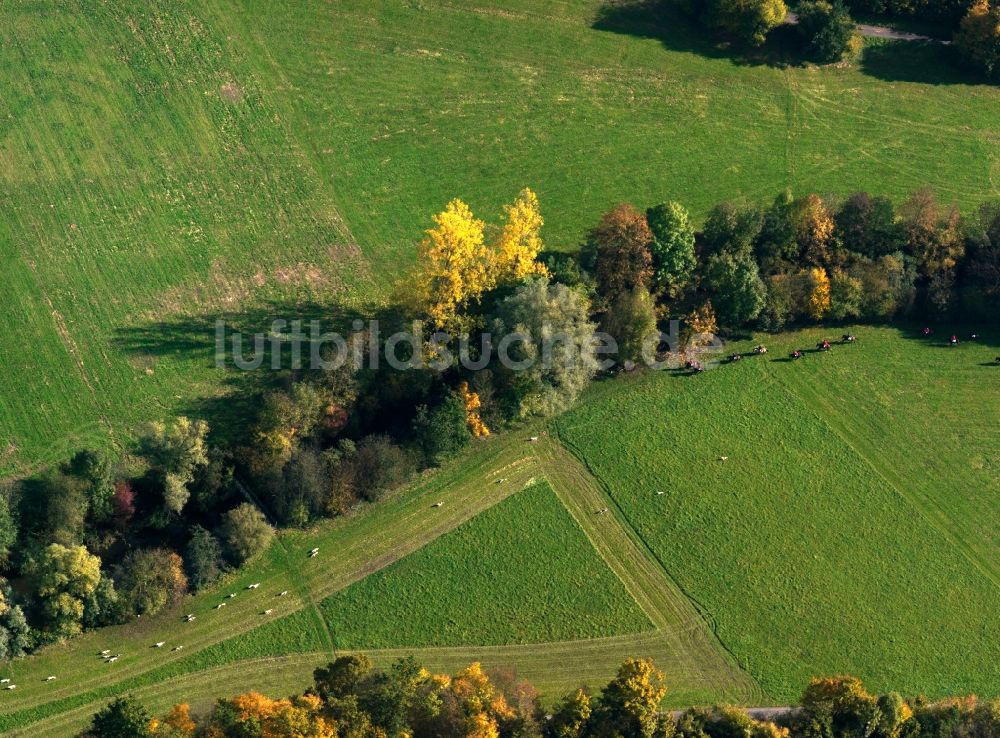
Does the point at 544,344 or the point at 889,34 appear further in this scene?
the point at 889,34

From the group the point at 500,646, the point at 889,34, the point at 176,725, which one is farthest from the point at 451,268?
the point at 889,34

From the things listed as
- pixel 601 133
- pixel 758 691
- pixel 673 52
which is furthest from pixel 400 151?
pixel 758 691

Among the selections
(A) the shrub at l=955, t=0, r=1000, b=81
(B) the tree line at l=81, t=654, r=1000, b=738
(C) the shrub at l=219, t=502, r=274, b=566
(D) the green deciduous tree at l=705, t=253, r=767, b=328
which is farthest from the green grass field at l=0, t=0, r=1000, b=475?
(B) the tree line at l=81, t=654, r=1000, b=738

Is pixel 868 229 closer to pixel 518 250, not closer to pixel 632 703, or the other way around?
pixel 518 250

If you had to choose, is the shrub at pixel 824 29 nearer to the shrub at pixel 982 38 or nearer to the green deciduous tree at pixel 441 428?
the shrub at pixel 982 38

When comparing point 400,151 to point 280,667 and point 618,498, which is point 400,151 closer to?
point 618,498
